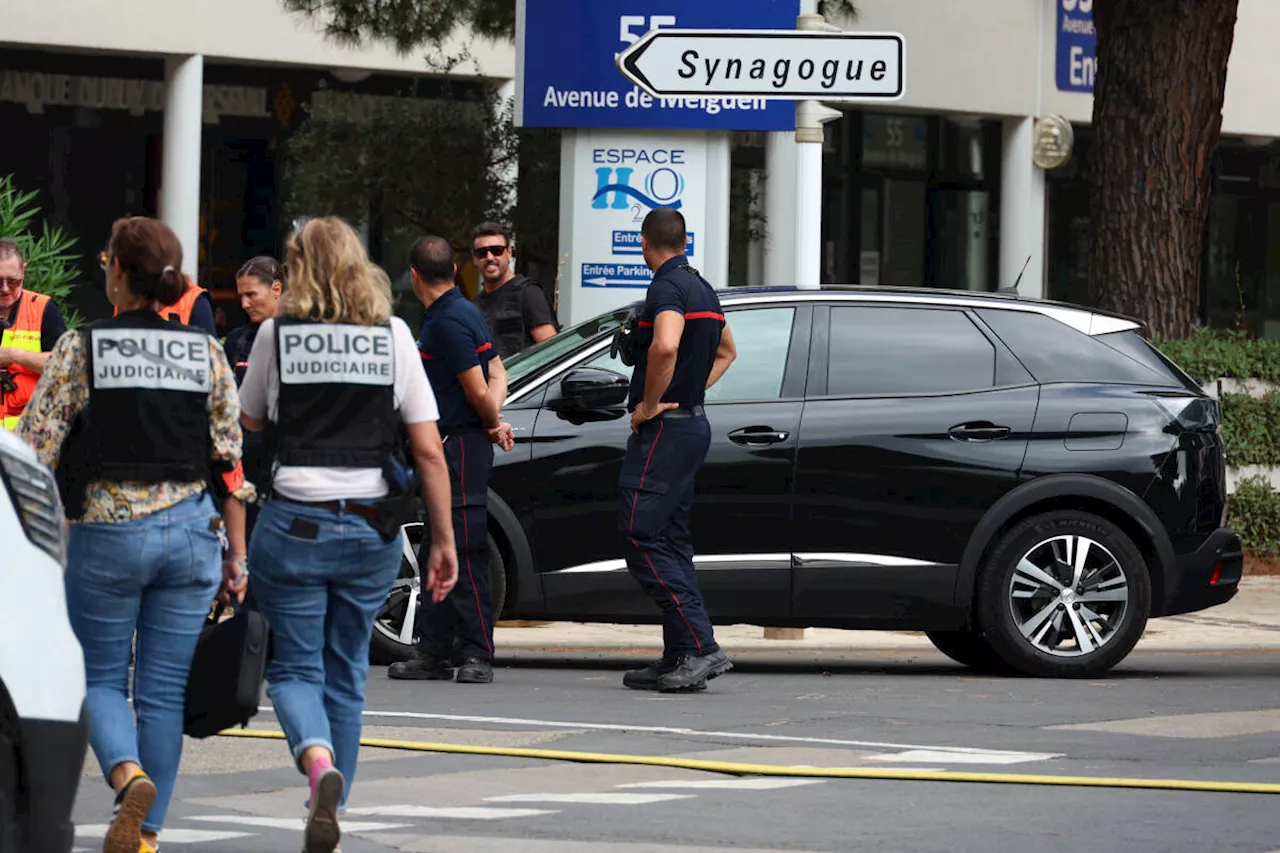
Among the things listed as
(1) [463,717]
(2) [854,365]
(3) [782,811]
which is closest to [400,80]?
(2) [854,365]

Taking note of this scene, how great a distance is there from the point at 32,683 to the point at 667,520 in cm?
530

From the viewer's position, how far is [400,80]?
86.4 feet

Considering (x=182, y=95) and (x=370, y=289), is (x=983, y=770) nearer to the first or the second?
(x=370, y=289)

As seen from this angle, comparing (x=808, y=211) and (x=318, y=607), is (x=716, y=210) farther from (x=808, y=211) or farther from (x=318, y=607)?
(x=318, y=607)

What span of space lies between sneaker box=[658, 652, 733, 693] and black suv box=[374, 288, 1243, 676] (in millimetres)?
567

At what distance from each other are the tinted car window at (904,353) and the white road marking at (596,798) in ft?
12.5

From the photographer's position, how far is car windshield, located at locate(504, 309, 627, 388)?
11.1 meters

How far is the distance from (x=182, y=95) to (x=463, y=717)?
1627 centimetres

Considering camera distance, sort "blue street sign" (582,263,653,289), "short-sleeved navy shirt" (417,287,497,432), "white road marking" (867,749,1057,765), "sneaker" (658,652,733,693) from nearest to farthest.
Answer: "white road marking" (867,749,1057,765), "short-sleeved navy shirt" (417,287,497,432), "sneaker" (658,652,733,693), "blue street sign" (582,263,653,289)

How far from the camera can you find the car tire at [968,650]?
11.7 metres

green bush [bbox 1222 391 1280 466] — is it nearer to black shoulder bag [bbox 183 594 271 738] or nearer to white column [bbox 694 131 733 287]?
white column [bbox 694 131 733 287]

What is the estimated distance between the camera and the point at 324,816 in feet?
19.7

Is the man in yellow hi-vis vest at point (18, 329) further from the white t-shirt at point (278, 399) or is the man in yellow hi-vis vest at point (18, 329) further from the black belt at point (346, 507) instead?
the black belt at point (346, 507)

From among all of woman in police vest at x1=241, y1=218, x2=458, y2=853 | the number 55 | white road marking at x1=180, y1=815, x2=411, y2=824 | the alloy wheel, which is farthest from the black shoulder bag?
the number 55
